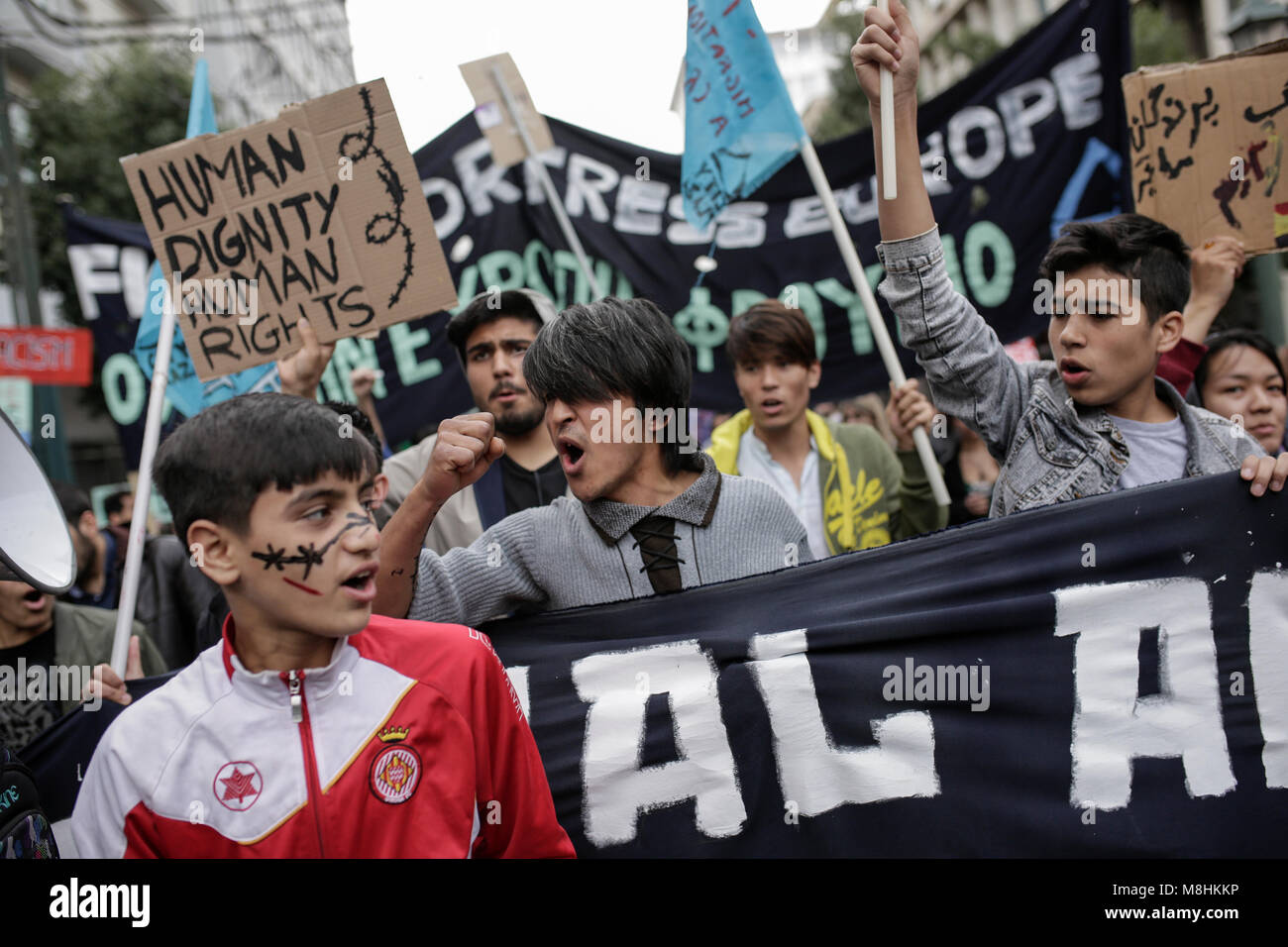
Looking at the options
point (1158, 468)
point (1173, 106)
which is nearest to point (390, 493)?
point (1158, 468)

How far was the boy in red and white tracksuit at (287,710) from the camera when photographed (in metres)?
1.62

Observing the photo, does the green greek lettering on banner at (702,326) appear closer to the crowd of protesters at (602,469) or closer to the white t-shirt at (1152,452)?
the crowd of protesters at (602,469)

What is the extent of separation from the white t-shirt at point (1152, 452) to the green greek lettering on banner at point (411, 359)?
334 cm

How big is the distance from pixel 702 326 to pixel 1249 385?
2282 mm

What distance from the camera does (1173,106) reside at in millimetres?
3475

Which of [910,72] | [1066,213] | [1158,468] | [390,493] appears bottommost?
[1158,468]

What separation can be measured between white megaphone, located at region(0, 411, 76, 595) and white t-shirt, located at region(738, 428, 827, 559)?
6.94 feet

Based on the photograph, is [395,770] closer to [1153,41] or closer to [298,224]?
[298,224]

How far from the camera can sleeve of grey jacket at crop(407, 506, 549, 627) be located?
2219 millimetres

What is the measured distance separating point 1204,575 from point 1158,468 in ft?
1.02

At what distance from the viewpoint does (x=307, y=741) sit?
1.65 meters

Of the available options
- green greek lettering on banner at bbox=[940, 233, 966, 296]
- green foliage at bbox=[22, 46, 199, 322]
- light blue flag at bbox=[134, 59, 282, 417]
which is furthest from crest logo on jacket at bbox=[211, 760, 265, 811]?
green foliage at bbox=[22, 46, 199, 322]

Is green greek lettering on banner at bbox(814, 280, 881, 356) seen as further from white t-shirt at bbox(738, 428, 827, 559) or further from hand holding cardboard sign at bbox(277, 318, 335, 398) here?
hand holding cardboard sign at bbox(277, 318, 335, 398)
